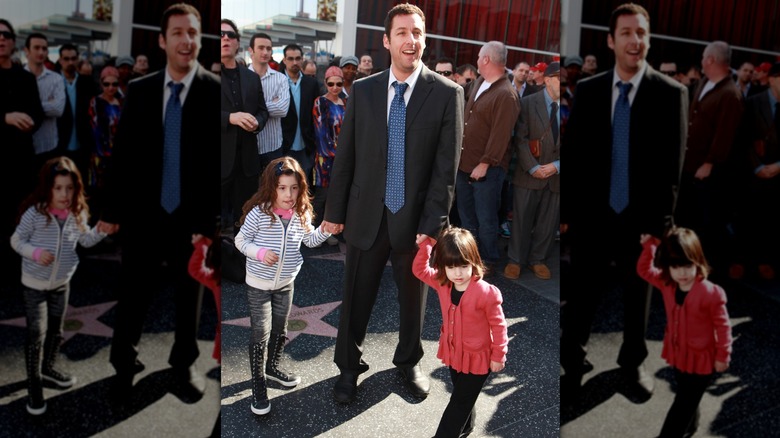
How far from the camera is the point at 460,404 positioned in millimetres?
1678

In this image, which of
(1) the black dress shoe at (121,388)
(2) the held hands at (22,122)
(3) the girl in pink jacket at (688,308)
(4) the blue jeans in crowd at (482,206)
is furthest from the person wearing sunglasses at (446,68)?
(1) the black dress shoe at (121,388)

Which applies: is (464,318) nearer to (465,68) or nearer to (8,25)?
(465,68)

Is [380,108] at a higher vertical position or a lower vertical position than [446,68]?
lower

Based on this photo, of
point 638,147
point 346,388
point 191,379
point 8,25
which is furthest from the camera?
point 346,388

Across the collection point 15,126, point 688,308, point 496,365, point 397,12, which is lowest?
point 496,365

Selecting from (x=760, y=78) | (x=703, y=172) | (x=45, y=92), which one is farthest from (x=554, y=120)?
(x=45, y=92)

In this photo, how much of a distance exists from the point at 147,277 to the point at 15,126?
0.45m

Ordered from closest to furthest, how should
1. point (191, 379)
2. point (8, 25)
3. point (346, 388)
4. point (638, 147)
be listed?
point (8, 25) → point (638, 147) → point (191, 379) → point (346, 388)

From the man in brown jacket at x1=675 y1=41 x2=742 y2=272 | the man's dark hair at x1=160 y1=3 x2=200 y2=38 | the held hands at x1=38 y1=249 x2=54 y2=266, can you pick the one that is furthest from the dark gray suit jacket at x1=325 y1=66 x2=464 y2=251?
the held hands at x1=38 y1=249 x2=54 y2=266

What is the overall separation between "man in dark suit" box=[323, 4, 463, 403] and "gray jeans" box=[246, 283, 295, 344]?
0.55 feet

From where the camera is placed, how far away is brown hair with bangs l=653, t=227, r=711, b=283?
150 cm

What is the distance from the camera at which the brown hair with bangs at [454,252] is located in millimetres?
Result: 1618

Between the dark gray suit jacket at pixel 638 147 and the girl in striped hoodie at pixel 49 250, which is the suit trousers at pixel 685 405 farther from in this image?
the girl in striped hoodie at pixel 49 250

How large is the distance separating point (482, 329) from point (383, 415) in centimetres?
36
